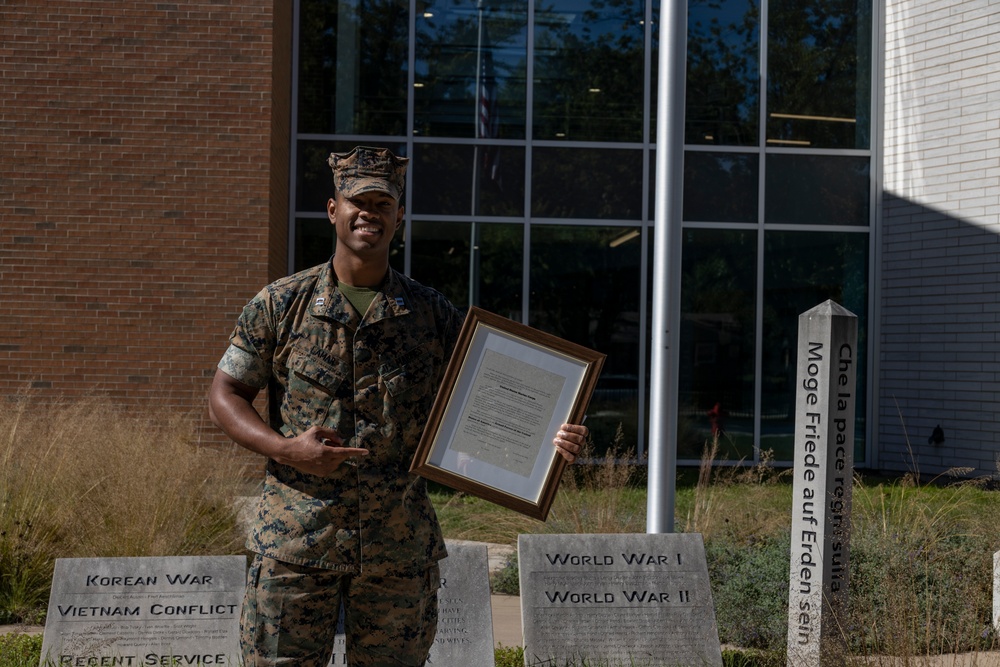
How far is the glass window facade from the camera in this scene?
1349cm

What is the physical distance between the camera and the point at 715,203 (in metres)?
14.0

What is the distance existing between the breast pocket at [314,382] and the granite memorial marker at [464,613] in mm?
2142

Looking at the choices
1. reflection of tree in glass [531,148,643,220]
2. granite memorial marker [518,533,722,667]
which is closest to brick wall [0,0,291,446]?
reflection of tree in glass [531,148,643,220]

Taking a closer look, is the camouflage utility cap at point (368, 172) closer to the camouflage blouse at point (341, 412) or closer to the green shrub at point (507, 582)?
the camouflage blouse at point (341, 412)

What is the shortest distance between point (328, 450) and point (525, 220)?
10.9 meters

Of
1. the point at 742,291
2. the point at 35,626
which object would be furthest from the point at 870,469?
the point at 35,626

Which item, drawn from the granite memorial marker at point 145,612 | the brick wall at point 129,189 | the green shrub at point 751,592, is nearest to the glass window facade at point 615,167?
the brick wall at point 129,189

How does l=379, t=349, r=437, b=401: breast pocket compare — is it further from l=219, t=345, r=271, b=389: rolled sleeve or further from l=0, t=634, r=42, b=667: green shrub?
l=0, t=634, r=42, b=667: green shrub

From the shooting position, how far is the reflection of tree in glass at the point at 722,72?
13875 mm

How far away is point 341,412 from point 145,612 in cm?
241

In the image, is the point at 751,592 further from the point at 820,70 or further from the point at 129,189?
the point at 820,70

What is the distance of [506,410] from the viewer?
3.35 m

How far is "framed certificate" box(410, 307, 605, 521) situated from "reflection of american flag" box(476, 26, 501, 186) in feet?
34.1

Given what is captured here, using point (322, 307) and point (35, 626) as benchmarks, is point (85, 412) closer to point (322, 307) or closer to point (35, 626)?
point (35, 626)
